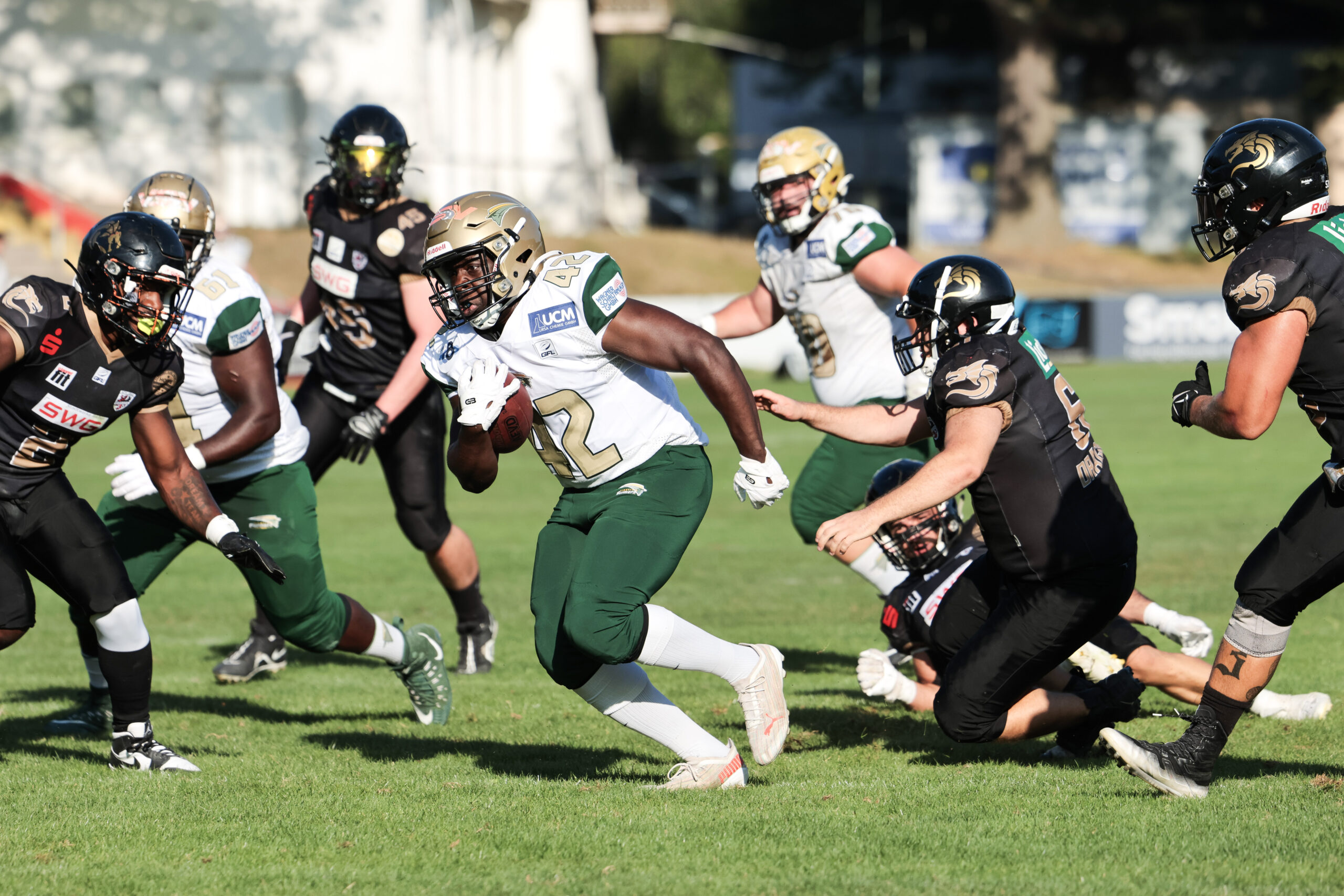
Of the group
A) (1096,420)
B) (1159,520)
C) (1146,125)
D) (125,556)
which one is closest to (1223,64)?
(1146,125)

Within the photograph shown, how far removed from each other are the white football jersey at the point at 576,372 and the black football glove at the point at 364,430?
1703 millimetres

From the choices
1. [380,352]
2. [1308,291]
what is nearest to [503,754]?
[380,352]

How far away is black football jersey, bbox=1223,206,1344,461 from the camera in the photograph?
430cm

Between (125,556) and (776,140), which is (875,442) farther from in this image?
(125,556)

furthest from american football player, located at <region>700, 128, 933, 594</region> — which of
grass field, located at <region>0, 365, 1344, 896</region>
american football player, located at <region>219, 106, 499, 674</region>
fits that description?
american football player, located at <region>219, 106, 499, 674</region>

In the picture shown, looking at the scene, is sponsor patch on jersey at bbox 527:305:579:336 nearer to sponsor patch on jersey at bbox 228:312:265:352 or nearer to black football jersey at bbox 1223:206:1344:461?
sponsor patch on jersey at bbox 228:312:265:352

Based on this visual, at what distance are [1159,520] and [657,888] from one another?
8.35m

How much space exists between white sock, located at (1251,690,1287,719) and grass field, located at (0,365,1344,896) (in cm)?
6

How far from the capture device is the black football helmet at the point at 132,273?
4.83 meters

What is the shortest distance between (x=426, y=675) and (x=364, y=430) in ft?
3.79

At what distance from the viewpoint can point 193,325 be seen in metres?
5.65

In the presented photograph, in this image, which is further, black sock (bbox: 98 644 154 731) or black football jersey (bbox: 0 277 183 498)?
black sock (bbox: 98 644 154 731)

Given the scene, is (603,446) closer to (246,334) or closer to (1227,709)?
(246,334)

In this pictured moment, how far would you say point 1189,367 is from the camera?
Result: 23703 millimetres
